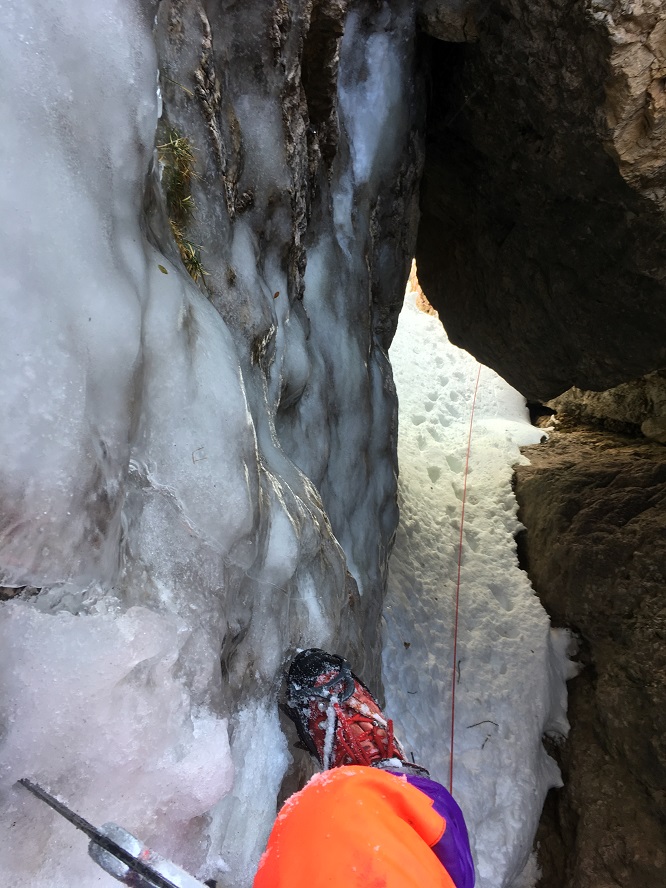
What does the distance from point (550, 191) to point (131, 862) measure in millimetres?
3177

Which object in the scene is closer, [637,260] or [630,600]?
[637,260]

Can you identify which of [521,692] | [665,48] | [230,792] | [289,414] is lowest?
[521,692]

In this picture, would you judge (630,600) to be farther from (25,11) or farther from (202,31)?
(25,11)

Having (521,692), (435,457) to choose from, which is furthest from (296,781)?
(435,457)

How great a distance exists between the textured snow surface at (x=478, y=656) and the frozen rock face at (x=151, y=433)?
1.76 meters

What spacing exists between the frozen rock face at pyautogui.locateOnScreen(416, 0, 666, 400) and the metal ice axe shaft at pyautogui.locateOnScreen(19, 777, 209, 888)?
8.30 feet

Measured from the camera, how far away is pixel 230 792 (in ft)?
4.21

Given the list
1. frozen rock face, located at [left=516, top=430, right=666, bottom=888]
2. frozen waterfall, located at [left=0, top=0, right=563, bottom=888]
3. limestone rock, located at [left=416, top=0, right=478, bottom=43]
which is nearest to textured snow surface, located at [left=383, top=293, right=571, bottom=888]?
frozen rock face, located at [left=516, top=430, right=666, bottom=888]

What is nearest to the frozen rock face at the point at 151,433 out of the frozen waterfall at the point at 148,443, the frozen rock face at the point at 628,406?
the frozen waterfall at the point at 148,443

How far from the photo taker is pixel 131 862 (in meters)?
0.78

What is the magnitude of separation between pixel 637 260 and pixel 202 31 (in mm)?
2274

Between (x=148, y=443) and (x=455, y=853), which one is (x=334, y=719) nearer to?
(x=455, y=853)

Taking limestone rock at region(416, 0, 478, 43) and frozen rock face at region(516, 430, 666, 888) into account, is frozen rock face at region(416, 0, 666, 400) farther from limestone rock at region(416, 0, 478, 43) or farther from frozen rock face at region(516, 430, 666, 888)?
frozen rock face at region(516, 430, 666, 888)

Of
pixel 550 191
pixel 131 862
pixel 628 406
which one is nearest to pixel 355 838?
pixel 131 862
